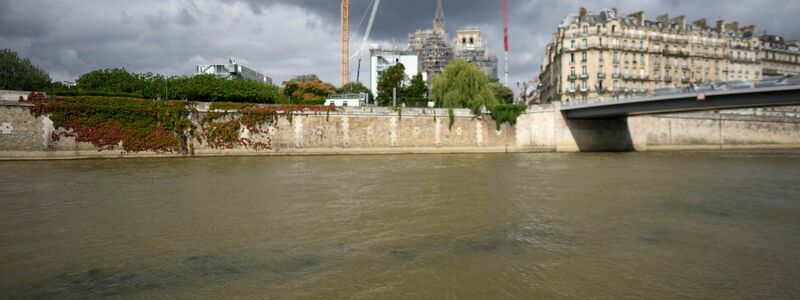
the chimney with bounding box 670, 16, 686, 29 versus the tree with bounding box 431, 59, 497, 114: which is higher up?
the chimney with bounding box 670, 16, 686, 29

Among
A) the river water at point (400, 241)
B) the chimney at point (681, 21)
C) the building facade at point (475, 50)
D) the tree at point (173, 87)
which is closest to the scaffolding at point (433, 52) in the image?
the building facade at point (475, 50)

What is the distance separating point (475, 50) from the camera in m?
109

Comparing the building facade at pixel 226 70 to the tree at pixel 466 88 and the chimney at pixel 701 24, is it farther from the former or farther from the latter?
the chimney at pixel 701 24

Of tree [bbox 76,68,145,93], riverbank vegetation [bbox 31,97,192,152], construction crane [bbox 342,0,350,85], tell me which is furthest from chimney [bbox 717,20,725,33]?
tree [bbox 76,68,145,93]

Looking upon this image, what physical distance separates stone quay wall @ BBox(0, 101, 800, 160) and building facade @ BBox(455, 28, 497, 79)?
5854 centimetres

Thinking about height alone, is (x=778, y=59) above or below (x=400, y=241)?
above

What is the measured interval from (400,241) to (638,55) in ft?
213

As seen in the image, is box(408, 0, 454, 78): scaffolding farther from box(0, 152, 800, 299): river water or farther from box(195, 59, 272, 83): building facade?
box(0, 152, 800, 299): river water

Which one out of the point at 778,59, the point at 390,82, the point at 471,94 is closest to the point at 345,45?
the point at 390,82

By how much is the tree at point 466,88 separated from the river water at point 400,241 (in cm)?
2693

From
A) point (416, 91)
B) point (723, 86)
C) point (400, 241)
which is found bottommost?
point (400, 241)

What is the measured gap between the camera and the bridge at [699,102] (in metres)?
27.8

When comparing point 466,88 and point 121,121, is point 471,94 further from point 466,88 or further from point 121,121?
point 121,121

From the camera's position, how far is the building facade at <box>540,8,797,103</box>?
200 feet
